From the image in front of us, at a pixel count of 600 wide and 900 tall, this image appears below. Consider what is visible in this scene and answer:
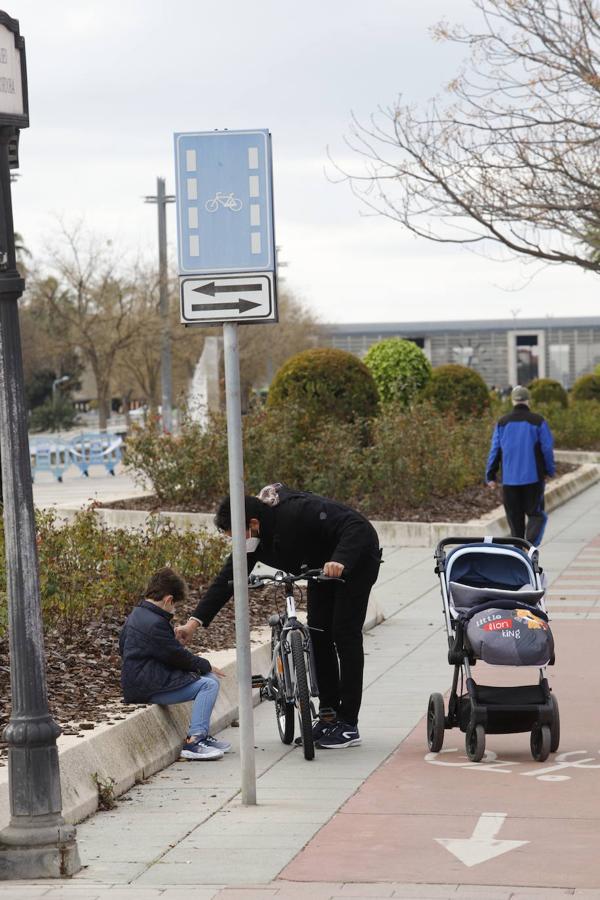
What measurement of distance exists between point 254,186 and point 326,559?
226 cm

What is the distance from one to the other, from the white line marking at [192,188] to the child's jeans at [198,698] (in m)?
2.60

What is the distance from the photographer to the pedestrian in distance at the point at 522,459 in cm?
1516

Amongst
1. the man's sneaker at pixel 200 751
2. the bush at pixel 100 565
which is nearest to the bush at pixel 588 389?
the bush at pixel 100 565

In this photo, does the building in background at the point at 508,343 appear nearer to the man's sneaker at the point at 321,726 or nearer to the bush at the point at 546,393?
the bush at the point at 546,393

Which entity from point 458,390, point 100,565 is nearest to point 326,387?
point 458,390

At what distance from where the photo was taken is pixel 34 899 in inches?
206

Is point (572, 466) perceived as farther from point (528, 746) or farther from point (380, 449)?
point (528, 746)

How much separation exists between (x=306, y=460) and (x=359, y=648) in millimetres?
12342

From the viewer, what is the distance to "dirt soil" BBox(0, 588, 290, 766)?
736 cm

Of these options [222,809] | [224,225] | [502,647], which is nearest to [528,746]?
[502,647]

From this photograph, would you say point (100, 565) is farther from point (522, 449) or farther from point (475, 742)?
point (522, 449)

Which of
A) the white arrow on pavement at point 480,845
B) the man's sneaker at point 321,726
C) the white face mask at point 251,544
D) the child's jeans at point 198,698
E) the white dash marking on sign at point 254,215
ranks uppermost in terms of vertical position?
the white dash marking on sign at point 254,215

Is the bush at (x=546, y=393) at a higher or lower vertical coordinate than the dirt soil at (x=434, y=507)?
higher

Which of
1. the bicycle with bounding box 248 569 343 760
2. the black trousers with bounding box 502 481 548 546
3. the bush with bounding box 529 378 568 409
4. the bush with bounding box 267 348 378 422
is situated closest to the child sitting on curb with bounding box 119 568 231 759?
the bicycle with bounding box 248 569 343 760
